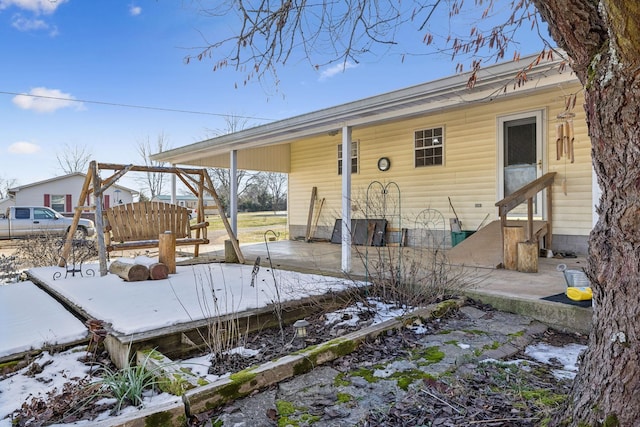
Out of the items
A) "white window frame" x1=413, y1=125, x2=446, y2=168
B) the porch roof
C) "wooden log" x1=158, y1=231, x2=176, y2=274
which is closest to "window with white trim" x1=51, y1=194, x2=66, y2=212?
the porch roof

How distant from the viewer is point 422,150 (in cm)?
795

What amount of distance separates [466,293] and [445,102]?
7.36 ft

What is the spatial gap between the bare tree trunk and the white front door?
5.53 meters

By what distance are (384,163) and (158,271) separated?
17.8 feet

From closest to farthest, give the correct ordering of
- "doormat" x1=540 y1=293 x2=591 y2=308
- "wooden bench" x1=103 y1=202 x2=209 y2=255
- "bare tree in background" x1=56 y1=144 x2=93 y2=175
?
"doormat" x1=540 y1=293 x2=591 y2=308 < "wooden bench" x1=103 y1=202 x2=209 y2=255 < "bare tree in background" x1=56 y1=144 x2=93 y2=175

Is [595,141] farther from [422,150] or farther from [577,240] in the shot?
[422,150]

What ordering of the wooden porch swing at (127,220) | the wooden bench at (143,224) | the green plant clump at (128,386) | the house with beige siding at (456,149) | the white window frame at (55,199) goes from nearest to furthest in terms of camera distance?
1. the green plant clump at (128,386)
2. the house with beige siding at (456,149)
3. the wooden porch swing at (127,220)
4. the wooden bench at (143,224)
5. the white window frame at (55,199)

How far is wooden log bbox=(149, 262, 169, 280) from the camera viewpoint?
15.6 ft

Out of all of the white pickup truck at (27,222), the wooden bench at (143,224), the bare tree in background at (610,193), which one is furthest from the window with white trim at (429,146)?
the white pickup truck at (27,222)

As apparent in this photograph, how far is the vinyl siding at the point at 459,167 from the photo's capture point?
5.98m

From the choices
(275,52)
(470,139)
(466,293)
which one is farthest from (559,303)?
(470,139)

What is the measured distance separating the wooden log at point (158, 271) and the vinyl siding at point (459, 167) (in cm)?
334

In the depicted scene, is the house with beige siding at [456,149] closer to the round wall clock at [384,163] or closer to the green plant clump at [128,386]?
the round wall clock at [384,163]

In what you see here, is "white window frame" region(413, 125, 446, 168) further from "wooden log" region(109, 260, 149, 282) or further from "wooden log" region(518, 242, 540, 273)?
"wooden log" region(109, 260, 149, 282)
